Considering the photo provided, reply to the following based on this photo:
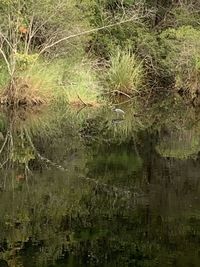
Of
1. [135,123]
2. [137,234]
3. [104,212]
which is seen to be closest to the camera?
[137,234]

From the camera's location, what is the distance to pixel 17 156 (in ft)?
40.0

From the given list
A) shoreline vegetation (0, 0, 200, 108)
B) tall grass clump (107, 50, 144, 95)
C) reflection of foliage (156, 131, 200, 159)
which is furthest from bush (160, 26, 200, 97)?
reflection of foliage (156, 131, 200, 159)

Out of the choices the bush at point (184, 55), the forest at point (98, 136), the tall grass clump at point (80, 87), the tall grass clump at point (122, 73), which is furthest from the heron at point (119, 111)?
the bush at point (184, 55)

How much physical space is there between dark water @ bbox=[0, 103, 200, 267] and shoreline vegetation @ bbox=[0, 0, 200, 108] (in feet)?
12.8

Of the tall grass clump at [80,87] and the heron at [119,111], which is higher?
the tall grass clump at [80,87]

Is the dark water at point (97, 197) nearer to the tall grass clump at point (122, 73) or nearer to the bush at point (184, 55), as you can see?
the tall grass clump at point (122, 73)

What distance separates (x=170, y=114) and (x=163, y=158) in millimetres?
9634

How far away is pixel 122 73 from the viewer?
2470 centimetres

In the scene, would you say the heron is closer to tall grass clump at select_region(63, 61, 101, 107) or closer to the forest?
the forest

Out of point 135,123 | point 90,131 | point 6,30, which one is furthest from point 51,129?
point 6,30

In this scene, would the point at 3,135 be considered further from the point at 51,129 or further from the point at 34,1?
the point at 34,1

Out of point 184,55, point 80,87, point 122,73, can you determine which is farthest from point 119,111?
point 184,55

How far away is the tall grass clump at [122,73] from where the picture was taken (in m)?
24.6

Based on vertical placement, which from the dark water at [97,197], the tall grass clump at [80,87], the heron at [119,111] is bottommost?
the heron at [119,111]
